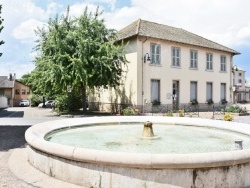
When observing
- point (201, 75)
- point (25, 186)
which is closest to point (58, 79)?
point (201, 75)

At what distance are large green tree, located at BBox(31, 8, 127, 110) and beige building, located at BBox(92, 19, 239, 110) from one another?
197 centimetres

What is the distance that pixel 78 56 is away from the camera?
24.4 m

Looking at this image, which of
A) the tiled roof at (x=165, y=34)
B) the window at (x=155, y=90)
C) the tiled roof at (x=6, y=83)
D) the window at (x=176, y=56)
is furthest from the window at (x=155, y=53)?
the tiled roof at (x=6, y=83)

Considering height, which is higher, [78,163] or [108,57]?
[108,57]

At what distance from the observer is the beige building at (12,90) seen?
73.9 metres

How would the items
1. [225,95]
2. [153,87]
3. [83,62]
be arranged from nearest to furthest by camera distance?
1. [83,62]
2. [153,87]
3. [225,95]

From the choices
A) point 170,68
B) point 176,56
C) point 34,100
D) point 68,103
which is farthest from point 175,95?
point 34,100

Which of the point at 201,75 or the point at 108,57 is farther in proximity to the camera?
the point at 201,75

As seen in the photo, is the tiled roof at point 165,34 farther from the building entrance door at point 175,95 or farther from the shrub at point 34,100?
the shrub at point 34,100

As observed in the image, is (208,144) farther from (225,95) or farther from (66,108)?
(225,95)

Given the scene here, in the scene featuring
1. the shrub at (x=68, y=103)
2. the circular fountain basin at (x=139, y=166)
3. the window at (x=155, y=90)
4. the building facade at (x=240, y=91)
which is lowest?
the circular fountain basin at (x=139, y=166)

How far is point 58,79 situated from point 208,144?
17.7m

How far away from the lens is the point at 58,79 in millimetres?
24016

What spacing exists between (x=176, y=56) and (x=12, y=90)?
5669cm
